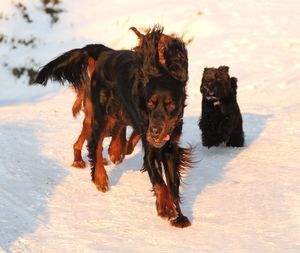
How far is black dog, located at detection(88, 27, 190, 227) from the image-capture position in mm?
4223

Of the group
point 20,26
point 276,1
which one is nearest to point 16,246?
point 20,26

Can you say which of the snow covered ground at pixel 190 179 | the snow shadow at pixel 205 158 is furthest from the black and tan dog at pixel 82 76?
the snow shadow at pixel 205 158

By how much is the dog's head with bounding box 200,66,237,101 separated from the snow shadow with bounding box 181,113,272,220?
0.63 m

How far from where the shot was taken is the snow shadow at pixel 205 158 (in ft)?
17.1

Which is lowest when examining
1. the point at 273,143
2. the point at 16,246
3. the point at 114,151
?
the point at 273,143

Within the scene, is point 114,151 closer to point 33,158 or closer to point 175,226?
point 33,158

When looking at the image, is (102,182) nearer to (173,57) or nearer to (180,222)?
(180,222)

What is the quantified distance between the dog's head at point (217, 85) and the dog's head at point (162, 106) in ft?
7.82

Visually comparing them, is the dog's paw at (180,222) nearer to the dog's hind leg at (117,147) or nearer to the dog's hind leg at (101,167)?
the dog's hind leg at (101,167)

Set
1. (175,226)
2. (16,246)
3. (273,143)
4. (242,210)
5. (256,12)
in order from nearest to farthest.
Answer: (16,246) → (175,226) → (242,210) → (273,143) → (256,12)

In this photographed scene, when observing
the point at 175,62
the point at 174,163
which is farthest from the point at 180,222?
the point at 175,62

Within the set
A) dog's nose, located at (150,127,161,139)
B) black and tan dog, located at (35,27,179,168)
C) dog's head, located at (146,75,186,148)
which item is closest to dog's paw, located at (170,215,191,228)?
dog's head, located at (146,75,186,148)

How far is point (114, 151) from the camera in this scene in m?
6.02

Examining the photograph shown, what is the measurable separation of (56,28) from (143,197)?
10401mm
